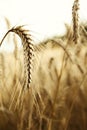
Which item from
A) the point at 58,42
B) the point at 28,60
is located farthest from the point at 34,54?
the point at 58,42

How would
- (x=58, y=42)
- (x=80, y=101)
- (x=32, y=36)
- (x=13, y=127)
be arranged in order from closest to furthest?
(x=32, y=36) < (x=58, y=42) < (x=13, y=127) < (x=80, y=101)

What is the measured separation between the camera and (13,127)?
2.08 m

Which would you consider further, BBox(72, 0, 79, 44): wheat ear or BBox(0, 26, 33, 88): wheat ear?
BBox(72, 0, 79, 44): wheat ear

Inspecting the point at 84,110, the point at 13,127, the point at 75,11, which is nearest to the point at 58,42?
the point at 75,11

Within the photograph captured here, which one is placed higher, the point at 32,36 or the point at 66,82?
the point at 32,36

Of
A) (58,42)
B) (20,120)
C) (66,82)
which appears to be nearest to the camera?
(58,42)

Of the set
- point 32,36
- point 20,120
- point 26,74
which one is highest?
point 32,36

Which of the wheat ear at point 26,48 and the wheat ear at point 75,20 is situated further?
the wheat ear at point 75,20

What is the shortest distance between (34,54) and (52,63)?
1.42 metres

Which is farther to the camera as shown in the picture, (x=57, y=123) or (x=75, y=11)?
(x=57, y=123)

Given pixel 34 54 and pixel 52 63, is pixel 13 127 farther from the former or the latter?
pixel 34 54

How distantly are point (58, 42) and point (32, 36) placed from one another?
21 cm

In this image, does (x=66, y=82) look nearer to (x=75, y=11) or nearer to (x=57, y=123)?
(x=57, y=123)

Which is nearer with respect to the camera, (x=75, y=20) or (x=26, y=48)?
(x=26, y=48)
